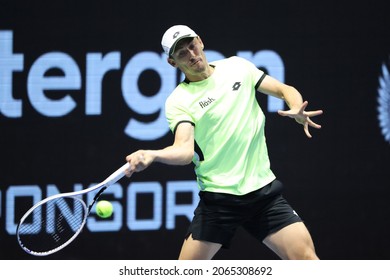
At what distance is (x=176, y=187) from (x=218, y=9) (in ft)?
4.29

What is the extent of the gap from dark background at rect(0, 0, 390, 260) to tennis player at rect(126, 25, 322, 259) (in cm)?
163

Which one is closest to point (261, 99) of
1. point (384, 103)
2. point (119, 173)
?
point (384, 103)

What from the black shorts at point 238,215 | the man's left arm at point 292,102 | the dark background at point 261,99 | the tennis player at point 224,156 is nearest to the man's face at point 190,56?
the tennis player at point 224,156

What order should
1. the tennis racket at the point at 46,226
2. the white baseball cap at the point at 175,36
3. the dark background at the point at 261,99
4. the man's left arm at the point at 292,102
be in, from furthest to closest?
the dark background at the point at 261,99 → the tennis racket at the point at 46,226 → the white baseball cap at the point at 175,36 → the man's left arm at the point at 292,102

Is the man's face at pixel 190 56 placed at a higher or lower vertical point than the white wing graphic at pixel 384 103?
higher

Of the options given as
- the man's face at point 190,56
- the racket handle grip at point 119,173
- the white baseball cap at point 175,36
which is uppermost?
the white baseball cap at point 175,36

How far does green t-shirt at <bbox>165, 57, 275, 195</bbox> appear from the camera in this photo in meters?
5.40

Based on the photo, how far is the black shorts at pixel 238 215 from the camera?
213 inches

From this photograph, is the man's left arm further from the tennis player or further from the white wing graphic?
the white wing graphic

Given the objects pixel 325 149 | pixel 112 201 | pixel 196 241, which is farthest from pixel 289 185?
pixel 196 241

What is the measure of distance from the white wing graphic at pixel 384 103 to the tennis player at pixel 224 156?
181 cm

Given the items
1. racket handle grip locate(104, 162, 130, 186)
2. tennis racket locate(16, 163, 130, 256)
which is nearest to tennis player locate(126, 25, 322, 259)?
racket handle grip locate(104, 162, 130, 186)

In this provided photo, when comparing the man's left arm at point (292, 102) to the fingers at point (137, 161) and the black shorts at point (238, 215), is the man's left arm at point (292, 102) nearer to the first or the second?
the black shorts at point (238, 215)
